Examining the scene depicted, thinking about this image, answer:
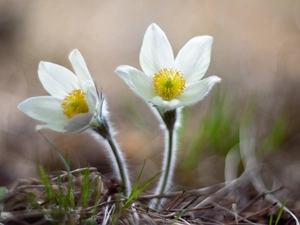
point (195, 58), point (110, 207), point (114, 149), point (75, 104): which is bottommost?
point (110, 207)

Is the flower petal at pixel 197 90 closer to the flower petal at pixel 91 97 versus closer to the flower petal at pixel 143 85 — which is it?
the flower petal at pixel 143 85

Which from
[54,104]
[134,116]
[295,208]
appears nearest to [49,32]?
[134,116]

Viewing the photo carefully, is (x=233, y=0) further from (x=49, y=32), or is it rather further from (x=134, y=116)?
(x=134, y=116)

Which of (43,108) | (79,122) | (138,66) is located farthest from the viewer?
(138,66)

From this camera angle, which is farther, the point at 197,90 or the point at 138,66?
the point at 138,66

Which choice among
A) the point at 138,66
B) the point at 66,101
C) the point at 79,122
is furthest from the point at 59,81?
the point at 138,66

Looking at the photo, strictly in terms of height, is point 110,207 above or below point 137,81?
below

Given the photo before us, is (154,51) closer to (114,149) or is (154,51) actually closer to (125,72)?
(125,72)

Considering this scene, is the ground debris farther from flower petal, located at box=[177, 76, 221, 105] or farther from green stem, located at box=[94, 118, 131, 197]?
flower petal, located at box=[177, 76, 221, 105]
